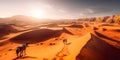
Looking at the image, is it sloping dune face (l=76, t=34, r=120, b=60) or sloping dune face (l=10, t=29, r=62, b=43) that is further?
sloping dune face (l=10, t=29, r=62, b=43)

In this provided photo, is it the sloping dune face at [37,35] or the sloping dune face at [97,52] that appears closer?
the sloping dune face at [97,52]

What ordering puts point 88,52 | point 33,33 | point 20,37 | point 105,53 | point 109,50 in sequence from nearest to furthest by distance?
point 88,52 < point 105,53 < point 109,50 < point 20,37 < point 33,33

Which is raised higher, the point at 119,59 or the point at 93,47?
the point at 93,47

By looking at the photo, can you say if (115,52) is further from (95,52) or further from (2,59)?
(2,59)

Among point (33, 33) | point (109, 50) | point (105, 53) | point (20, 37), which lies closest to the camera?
point (105, 53)

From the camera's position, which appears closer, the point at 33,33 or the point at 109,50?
the point at 109,50

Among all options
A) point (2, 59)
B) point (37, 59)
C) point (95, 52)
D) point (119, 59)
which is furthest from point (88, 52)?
point (2, 59)

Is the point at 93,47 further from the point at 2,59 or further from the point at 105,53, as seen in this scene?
the point at 2,59

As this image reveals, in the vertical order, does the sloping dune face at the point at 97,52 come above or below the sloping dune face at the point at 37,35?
above

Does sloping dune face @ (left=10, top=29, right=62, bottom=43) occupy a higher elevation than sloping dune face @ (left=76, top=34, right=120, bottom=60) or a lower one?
lower

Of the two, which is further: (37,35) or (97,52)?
(37,35)

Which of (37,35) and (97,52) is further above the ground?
(97,52)
